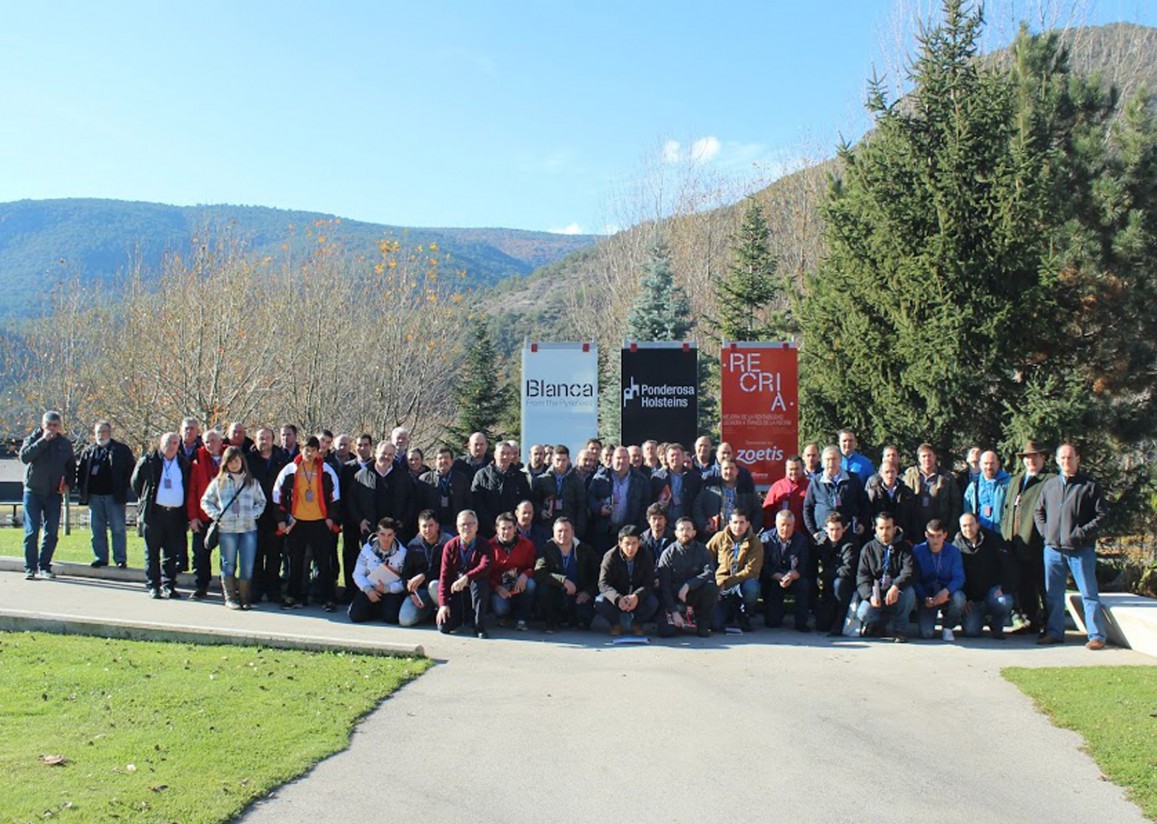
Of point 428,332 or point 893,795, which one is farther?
point 428,332

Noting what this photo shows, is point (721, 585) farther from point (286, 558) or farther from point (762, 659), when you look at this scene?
point (286, 558)

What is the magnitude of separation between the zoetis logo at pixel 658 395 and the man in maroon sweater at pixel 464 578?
176 inches

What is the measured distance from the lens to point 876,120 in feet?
52.5

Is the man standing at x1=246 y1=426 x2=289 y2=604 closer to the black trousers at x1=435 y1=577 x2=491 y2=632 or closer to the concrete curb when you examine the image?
the concrete curb

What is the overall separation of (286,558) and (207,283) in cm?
1821

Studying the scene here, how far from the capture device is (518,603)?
37.3 ft

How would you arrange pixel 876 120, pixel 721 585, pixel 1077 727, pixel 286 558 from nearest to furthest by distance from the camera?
pixel 1077 727, pixel 721 585, pixel 286 558, pixel 876 120

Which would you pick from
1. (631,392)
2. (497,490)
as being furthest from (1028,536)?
(497,490)

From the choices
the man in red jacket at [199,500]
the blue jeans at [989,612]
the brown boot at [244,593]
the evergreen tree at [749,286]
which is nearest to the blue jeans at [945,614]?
the blue jeans at [989,612]

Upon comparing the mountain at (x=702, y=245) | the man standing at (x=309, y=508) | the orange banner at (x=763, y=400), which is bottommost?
the man standing at (x=309, y=508)

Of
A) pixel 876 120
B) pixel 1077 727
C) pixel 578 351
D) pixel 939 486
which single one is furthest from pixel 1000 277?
pixel 1077 727

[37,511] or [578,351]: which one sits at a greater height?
[578,351]

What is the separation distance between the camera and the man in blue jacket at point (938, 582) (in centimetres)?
1107

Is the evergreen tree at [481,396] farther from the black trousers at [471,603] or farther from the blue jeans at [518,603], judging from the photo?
the black trousers at [471,603]
